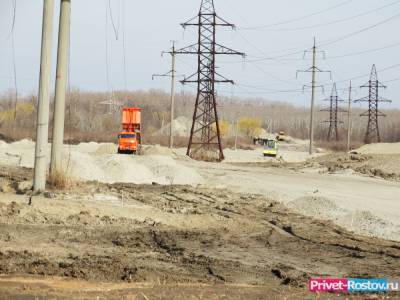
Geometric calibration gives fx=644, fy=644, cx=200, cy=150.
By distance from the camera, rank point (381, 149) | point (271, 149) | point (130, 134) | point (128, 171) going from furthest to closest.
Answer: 1. point (271, 149)
2. point (381, 149)
3. point (130, 134)
4. point (128, 171)

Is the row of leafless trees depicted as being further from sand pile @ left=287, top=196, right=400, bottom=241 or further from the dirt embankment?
sand pile @ left=287, top=196, right=400, bottom=241

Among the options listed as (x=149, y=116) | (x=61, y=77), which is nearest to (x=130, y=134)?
(x=61, y=77)

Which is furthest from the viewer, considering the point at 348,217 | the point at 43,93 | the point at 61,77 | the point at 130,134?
the point at 130,134

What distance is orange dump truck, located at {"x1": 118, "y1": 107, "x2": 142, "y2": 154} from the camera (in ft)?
143

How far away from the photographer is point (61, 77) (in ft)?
55.7

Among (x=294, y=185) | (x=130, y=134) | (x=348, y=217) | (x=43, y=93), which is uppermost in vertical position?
(x=43, y=93)

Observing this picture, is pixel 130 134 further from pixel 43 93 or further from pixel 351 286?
pixel 351 286

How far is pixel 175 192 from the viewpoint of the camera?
21.8m

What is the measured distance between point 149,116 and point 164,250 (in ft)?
408

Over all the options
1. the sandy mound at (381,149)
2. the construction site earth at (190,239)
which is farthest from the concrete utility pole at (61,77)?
the sandy mound at (381,149)

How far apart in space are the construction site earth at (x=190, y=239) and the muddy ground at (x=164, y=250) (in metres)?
0.02

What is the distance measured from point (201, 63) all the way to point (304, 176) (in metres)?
16.5

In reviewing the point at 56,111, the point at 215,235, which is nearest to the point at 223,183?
the point at 56,111

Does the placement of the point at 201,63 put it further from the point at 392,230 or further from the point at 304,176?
the point at 392,230
